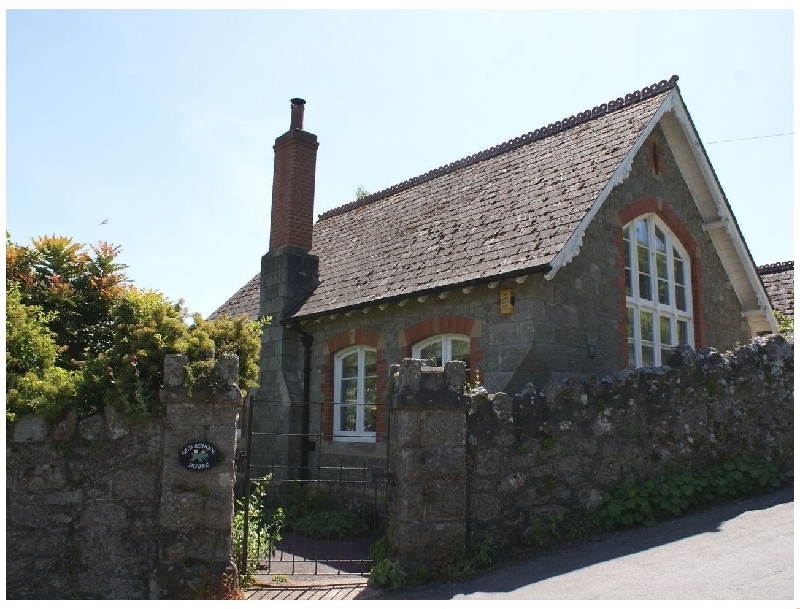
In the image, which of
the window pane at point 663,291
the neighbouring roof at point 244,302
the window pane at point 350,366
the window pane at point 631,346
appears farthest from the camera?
the neighbouring roof at point 244,302

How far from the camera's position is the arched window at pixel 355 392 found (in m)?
12.3

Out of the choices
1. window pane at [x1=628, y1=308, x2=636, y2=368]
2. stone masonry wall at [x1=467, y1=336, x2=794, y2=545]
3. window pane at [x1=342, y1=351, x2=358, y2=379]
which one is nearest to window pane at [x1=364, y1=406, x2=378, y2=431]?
window pane at [x1=342, y1=351, x2=358, y2=379]

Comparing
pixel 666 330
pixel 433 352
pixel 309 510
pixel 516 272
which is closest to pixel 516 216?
pixel 516 272

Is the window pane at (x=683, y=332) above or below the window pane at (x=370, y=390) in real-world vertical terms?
above

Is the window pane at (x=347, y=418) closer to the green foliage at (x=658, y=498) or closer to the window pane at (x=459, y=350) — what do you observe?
the window pane at (x=459, y=350)

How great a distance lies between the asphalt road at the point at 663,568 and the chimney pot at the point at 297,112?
35.3 ft

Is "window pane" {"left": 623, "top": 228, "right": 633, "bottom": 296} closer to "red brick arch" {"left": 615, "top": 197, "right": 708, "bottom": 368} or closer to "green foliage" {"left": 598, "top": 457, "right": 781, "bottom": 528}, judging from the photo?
"red brick arch" {"left": 615, "top": 197, "right": 708, "bottom": 368}

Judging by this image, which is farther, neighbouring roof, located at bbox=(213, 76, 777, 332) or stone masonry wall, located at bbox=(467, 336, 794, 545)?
neighbouring roof, located at bbox=(213, 76, 777, 332)

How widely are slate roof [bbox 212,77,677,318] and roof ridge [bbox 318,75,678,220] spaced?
3 centimetres

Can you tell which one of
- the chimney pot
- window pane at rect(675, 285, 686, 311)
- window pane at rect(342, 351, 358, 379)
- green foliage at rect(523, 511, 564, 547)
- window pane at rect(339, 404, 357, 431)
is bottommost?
green foliage at rect(523, 511, 564, 547)

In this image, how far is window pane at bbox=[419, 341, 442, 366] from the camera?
37.2 ft

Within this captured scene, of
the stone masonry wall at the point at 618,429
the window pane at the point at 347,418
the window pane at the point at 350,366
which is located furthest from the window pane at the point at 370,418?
the stone masonry wall at the point at 618,429

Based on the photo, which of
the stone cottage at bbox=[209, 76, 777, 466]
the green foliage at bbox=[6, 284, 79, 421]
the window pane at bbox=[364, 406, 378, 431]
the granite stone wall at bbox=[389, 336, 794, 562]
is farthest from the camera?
the window pane at bbox=[364, 406, 378, 431]

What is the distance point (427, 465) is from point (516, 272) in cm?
357
